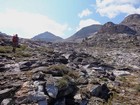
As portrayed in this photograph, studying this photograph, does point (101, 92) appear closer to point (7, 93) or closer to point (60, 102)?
point (60, 102)

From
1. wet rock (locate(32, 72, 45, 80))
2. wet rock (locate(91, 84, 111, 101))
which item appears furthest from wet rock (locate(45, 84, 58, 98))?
wet rock (locate(91, 84, 111, 101))

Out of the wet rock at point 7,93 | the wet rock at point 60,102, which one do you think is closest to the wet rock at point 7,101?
the wet rock at point 7,93

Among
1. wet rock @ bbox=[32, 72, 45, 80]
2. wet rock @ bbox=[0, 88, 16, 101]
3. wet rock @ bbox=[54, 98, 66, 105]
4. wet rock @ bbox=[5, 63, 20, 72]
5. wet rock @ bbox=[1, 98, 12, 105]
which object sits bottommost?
wet rock @ bbox=[54, 98, 66, 105]

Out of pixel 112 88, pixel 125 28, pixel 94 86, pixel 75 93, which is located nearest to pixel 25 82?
pixel 75 93

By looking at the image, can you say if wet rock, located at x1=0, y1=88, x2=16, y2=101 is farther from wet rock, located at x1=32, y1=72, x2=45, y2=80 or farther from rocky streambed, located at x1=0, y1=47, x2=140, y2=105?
wet rock, located at x1=32, y1=72, x2=45, y2=80

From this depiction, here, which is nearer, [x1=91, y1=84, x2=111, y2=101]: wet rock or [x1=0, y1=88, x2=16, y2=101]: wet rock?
[x1=0, y1=88, x2=16, y2=101]: wet rock

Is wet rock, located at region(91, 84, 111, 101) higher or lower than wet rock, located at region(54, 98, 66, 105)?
lower

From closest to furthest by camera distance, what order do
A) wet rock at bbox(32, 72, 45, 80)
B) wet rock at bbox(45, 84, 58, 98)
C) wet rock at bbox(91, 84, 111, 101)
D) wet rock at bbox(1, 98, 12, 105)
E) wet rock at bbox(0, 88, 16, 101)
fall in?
wet rock at bbox(1, 98, 12, 105) < wet rock at bbox(0, 88, 16, 101) < wet rock at bbox(45, 84, 58, 98) < wet rock at bbox(32, 72, 45, 80) < wet rock at bbox(91, 84, 111, 101)

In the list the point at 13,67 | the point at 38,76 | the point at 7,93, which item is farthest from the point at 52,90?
the point at 13,67

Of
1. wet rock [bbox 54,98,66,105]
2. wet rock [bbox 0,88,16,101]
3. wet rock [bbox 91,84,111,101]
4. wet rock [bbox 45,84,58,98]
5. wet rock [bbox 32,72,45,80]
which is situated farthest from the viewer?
wet rock [bbox 91,84,111,101]

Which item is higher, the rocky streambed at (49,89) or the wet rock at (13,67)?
the wet rock at (13,67)

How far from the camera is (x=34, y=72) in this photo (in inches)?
819

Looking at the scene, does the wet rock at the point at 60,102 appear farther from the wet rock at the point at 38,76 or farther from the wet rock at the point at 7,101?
the wet rock at the point at 7,101

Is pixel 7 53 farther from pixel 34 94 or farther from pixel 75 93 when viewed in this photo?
pixel 34 94
